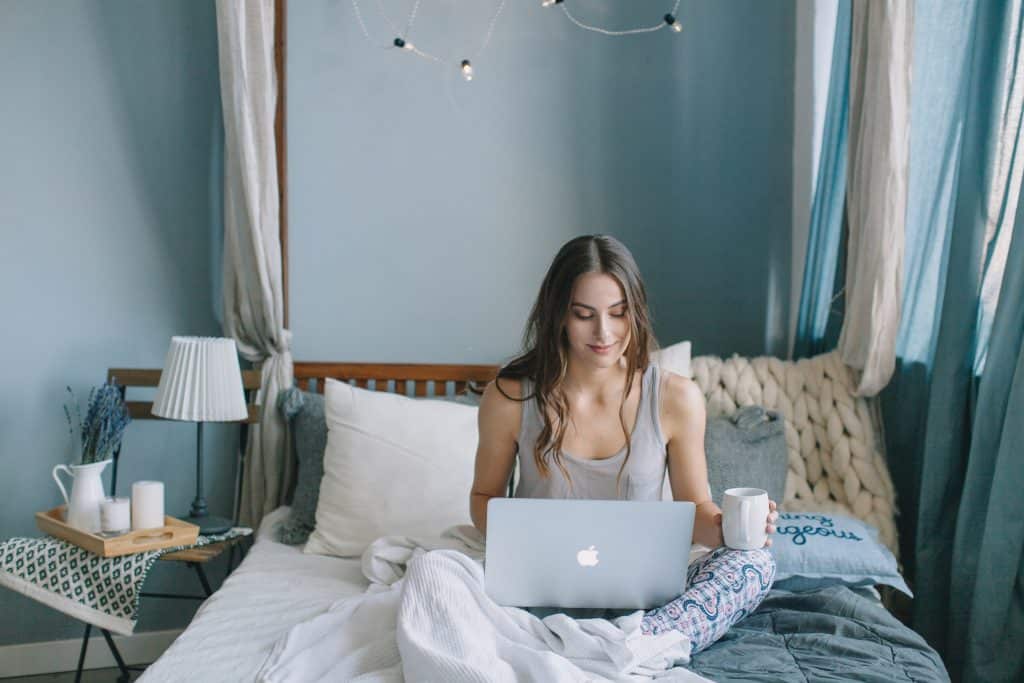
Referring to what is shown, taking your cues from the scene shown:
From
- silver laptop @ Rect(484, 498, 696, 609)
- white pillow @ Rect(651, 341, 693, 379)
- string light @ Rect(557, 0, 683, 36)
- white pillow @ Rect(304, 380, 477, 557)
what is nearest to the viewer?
silver laptop @ Rect(484, 498, 696, 609)

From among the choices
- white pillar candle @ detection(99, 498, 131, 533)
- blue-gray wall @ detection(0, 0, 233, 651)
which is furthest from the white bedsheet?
blue-gray wall @ detection(0, 0, 233, 651)

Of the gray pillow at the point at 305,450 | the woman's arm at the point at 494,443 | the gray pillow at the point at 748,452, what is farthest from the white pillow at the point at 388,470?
the gray pillow at the point at 748,452

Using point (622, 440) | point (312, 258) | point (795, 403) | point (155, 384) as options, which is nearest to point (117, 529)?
point (155, 384)

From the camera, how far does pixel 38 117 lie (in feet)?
8.73

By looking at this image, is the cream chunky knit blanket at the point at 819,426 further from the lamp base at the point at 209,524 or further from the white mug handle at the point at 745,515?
the lamp base at the point at 209,524

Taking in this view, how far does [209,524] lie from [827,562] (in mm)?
1415

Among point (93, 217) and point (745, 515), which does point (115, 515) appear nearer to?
point (93, 217)

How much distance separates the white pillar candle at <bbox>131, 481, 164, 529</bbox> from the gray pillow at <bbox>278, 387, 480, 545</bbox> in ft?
1.04

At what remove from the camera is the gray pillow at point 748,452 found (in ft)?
7.98

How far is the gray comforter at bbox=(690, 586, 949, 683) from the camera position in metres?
1.63

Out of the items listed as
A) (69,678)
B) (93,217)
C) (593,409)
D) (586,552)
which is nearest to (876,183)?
(593,409)

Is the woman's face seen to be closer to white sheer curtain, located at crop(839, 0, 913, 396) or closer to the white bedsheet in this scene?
the white bedsheet

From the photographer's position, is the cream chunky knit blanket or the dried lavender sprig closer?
the dried lavender sprig

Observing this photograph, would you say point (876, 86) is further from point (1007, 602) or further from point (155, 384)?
point (155, 384)
